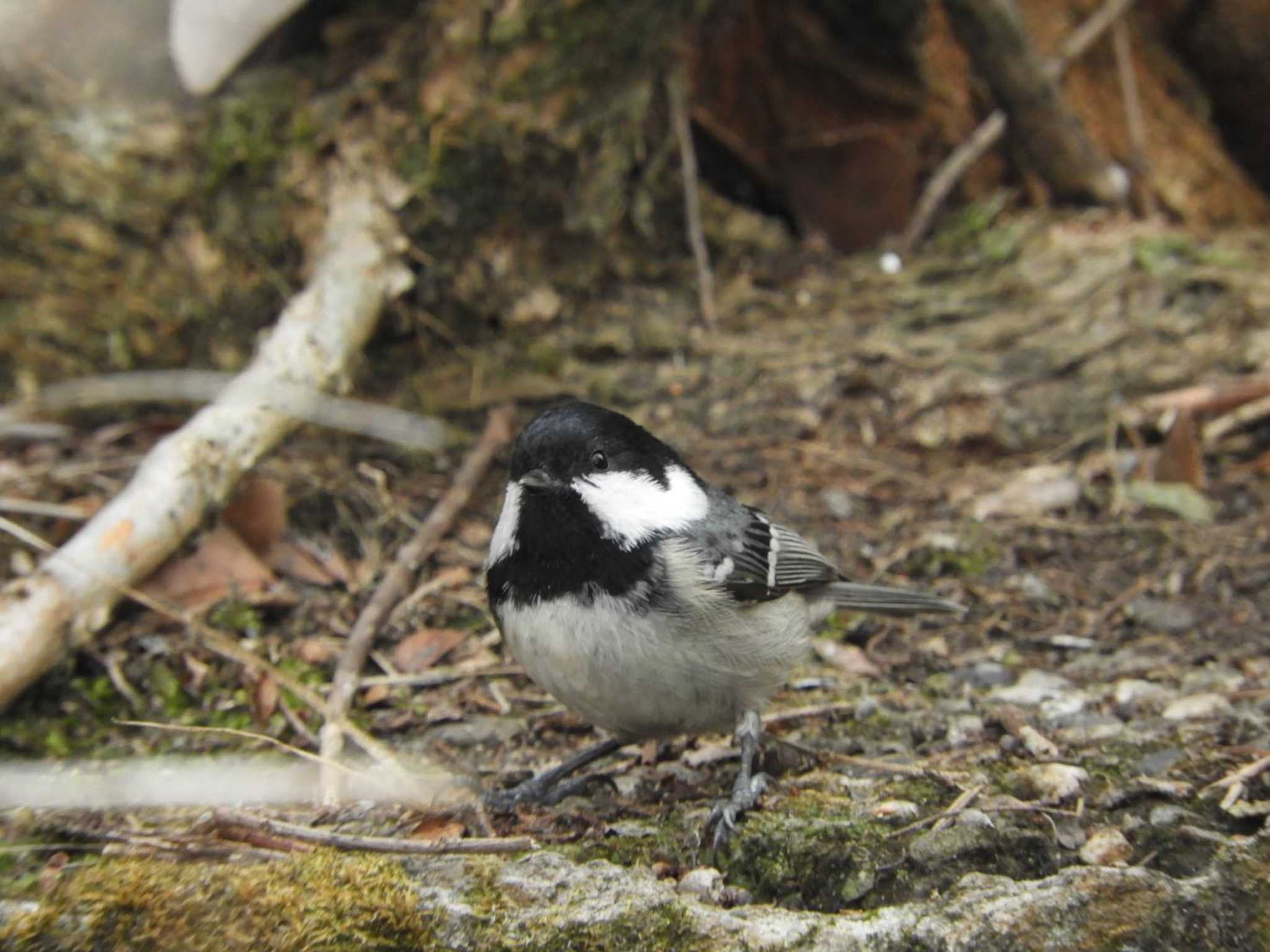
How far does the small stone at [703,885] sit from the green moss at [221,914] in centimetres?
52

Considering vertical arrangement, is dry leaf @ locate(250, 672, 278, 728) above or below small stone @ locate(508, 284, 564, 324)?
below

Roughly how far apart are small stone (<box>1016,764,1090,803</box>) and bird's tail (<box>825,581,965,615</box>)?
993 mm

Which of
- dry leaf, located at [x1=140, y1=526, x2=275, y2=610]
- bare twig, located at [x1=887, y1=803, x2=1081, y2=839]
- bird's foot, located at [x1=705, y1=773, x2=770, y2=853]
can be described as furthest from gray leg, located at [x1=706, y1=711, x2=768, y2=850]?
dry leaf, located at [x1=140, y1=526, x2=275, y2=610]

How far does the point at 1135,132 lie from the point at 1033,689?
3.76 meters

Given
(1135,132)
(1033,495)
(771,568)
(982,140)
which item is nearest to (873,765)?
(771,568)

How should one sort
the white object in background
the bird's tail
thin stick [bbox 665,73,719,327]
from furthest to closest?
thin stick [bbox 665,73,719,327] < the white object in background < the bird's tail

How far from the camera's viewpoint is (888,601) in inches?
143

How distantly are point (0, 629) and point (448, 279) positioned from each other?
2299 millimetres

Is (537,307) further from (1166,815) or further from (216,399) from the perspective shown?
(1166,815)

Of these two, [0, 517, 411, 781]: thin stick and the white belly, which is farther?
[0, 517, 411, 781]: thin stick

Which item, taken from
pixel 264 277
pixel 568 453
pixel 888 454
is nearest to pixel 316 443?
pixel 264 277

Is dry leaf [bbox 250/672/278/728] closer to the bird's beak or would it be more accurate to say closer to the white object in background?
the bird's beak

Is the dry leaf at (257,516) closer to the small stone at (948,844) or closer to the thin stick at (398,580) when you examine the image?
the thin stick at (398,580)

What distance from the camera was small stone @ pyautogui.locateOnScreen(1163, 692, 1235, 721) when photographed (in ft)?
9.62
